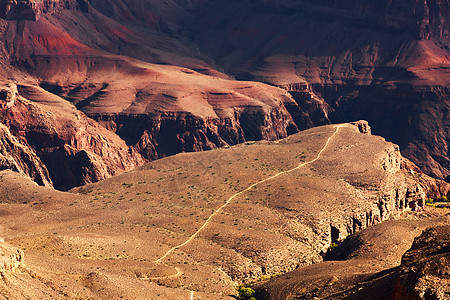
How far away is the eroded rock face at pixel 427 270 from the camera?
55781 millimetres

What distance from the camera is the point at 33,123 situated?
181 metres

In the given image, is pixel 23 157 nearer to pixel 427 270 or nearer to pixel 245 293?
pixel 245 293

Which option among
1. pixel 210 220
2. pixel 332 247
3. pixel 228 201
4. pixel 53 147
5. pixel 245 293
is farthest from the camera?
pixel 53 147

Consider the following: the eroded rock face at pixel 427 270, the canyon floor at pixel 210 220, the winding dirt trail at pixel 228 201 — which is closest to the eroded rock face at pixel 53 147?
the canyon floor at pixel 210 220

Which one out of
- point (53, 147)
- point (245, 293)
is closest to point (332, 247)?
point (245, 293)

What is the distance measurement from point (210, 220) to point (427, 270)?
1904 inches

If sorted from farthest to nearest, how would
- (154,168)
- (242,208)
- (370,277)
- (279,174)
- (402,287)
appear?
(154,168) < (279,174) < (242,208) < (370,277) < (402,287)

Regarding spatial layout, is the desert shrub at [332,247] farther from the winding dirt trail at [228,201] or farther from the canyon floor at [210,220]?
the winding dirt trail at [228,201]

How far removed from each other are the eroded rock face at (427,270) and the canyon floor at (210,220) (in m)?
17.3

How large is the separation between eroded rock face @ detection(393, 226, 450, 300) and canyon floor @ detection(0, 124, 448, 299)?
56.6 feet

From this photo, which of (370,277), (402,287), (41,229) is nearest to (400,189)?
(370,277)

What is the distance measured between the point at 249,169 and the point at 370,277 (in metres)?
49.7

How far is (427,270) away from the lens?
59531mm

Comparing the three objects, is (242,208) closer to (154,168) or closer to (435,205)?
(154,168)
